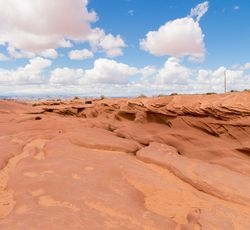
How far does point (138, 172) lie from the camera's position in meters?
8.28

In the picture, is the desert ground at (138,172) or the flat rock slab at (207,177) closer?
the desert ground at (138,172)

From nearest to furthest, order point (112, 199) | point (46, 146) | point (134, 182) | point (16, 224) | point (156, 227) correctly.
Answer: point (16, 224)
point (156, 227)
point (112, 199)
point (134, 182)
point (46, 146)

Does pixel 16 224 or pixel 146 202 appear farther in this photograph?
pixel 146 202

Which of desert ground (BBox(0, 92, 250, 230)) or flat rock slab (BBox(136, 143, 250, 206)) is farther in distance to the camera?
flat rock slab (BBox(136, 143, 250, 206))

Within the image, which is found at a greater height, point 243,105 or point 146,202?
point 243,105

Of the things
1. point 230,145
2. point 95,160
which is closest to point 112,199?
point 95,160

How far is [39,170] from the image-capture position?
312 inches

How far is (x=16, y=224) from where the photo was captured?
16.5 ft

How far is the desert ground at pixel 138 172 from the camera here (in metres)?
5.70

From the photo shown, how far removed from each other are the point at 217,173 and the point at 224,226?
123 inches

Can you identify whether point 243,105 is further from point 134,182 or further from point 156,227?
point 156,227

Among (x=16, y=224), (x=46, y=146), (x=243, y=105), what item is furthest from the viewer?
(x=243, y=105)

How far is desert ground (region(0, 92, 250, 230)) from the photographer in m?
5.70

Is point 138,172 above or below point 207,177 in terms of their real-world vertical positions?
above
